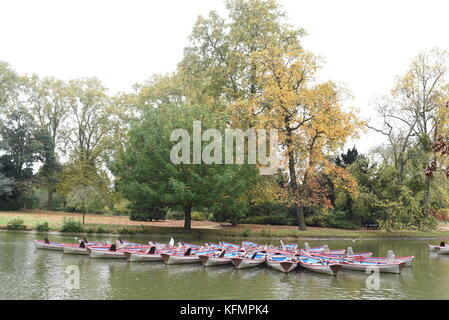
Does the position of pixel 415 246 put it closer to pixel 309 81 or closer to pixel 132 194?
pixel 309 81

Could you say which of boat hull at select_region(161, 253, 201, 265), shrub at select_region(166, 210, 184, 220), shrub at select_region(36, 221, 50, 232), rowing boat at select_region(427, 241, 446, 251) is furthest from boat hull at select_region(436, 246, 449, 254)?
shrub at select_region(36, 221, 50, 232)

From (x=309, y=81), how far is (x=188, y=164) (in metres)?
14.5

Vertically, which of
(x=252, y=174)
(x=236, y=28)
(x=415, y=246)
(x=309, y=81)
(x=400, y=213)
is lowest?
(x=415, y=246)

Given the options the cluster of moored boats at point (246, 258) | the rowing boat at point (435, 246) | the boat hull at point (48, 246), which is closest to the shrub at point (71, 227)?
the boat hull at point (48, 246)

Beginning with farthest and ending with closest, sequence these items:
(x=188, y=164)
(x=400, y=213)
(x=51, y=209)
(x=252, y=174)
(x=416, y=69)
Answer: (x=51, y=209) < (x=416, y=69) < (x=400, y=213) < (x=252, y=174) < (x=188, y=164)

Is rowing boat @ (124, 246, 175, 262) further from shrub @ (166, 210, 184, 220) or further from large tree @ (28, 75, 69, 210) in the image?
large tree @ (28, 75, 69, 210)

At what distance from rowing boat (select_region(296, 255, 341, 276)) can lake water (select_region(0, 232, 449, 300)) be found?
32cm

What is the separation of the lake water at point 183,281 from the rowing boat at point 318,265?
318 mm

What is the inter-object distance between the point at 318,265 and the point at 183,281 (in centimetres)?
685

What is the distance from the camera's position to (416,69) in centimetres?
3788

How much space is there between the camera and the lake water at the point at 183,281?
14.1 meters

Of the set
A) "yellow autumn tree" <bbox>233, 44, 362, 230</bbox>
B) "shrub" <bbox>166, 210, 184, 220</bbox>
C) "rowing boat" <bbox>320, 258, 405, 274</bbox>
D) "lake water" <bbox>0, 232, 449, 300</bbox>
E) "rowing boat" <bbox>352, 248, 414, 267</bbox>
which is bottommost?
"lake water" <bbox>0, 232, 449, 300</bbox>

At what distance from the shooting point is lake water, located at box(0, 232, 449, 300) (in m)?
14.1

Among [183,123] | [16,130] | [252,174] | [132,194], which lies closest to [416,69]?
[252,174]
